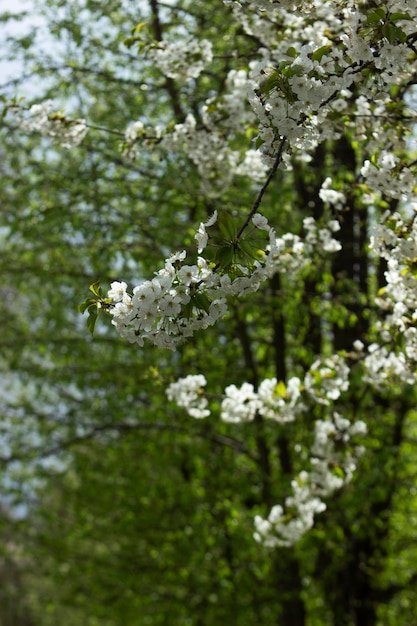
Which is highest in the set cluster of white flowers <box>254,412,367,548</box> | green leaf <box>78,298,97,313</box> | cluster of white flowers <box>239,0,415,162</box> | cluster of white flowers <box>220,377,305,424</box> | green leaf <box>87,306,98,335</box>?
cluster of white flowers <box>239,0,415,162</box>

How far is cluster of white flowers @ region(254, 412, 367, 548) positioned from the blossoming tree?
2cm

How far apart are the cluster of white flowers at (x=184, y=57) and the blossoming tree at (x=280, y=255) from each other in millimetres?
11

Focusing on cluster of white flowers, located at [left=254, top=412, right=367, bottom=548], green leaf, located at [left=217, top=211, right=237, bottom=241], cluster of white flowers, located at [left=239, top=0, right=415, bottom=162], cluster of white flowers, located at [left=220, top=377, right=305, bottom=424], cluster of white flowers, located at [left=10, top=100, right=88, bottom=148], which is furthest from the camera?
cluster of white flowers, located at [left=254, top=412, right=367, bottom=548]

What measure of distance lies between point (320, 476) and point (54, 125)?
2489 millimetres

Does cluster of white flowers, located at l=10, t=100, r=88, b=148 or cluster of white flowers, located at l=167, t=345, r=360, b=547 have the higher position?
cluster of white flowers, located at l=10, t=100, r=88, b=148

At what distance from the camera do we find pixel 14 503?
7.51m

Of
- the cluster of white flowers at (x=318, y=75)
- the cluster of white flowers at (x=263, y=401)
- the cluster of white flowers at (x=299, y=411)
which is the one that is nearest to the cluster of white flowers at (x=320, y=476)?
the cluster of white flowers at (x=299, y=411)

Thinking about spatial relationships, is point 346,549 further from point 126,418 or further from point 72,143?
point 72,143

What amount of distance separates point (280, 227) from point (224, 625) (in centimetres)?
367

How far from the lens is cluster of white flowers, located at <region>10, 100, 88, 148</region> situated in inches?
157

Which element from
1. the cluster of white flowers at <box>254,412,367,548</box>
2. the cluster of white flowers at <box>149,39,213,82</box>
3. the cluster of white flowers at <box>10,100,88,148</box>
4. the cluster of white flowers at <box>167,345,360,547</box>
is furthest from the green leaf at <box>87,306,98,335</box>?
the cluster of white flowers at <box>254,412,367,548</box>

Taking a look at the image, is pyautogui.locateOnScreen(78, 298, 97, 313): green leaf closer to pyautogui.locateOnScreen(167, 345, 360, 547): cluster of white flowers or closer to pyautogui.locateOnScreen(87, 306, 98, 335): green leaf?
pyautogui.locateOnScreen(87, 306, 98, 335): green leaf

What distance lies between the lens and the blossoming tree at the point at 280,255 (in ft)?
7.29

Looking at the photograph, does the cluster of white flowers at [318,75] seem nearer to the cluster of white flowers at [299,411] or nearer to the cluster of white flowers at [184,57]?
the cluster of white flowers at [184,57]
